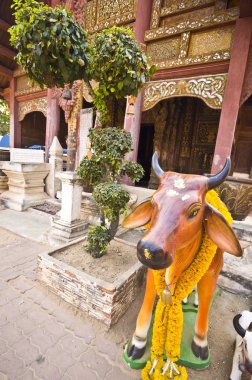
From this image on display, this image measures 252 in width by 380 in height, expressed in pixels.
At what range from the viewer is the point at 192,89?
4.61m

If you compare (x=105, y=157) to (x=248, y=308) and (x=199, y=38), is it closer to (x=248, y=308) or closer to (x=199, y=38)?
(x=248, y=308)

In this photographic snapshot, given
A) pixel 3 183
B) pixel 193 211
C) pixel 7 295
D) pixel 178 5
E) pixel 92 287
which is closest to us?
pixel 193 211

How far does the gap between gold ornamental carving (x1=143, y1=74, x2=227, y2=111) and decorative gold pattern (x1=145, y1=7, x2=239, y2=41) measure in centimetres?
104

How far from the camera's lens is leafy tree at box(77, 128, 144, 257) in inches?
102

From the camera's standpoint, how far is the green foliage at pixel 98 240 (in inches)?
114

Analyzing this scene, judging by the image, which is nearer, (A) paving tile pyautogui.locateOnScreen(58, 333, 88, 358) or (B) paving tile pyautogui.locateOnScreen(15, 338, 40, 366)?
(B) paving tile pyautogui.locateOnScreen(15, 338, 40, 366)

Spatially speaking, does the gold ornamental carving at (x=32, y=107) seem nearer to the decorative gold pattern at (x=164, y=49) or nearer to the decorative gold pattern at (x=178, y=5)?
the decorative gold pattern at (x=164, y=49)

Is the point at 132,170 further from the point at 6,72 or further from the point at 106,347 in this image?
the point at 6,72

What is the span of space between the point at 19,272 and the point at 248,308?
10.9 ft

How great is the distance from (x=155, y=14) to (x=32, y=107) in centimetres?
585

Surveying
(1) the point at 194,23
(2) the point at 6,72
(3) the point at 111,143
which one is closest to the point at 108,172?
(3) the point at 111,143

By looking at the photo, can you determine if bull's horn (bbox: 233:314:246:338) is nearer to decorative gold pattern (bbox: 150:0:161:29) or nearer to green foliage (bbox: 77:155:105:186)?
green foliage (bbox: 77:155:105:186)

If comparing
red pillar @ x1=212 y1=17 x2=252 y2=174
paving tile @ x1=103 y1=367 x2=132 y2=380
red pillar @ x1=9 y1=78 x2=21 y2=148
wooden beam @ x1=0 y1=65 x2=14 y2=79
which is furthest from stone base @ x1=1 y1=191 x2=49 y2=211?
wooden beam @ x1=0 y1=65 x2=14 y2=79

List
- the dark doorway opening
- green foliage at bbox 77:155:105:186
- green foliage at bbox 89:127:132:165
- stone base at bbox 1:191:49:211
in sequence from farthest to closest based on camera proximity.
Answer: the dark doorway opening
stone base at bbox 1:191:49:211
green foliage at bbox 77:155:105:186
green foliage at bbox 89:127:132:165
